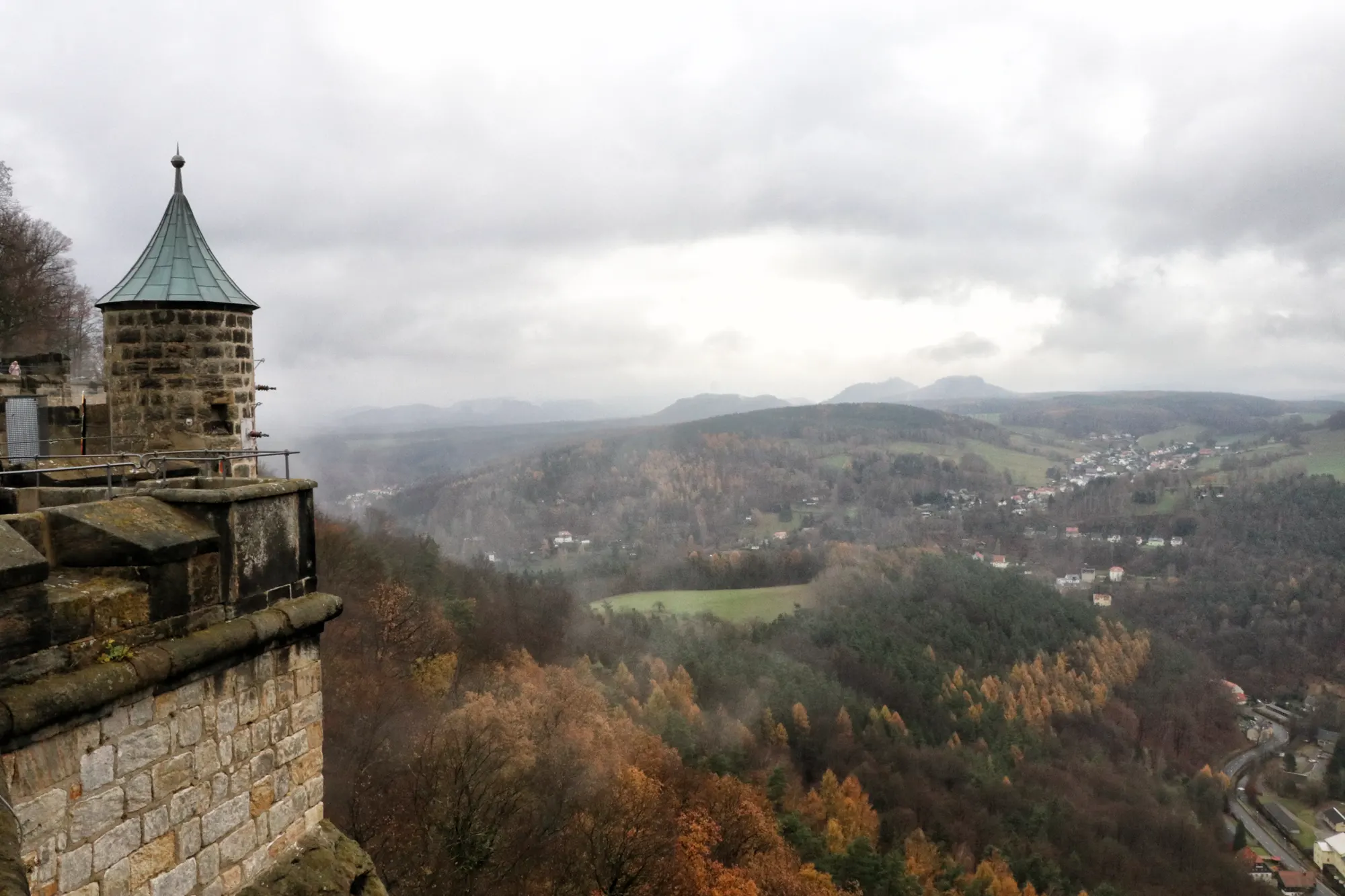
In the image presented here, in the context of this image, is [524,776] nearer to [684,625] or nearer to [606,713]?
[606,713]

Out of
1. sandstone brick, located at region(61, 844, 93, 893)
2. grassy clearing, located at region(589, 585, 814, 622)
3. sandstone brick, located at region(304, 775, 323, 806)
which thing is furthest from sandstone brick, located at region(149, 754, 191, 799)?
grassy clearing, located at region(589, 585, 814, 622)

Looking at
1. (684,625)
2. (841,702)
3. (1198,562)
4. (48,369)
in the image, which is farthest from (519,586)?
(1198,562)

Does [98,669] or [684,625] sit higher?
[98,669]

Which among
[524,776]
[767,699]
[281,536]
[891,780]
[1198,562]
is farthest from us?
[1198,562]

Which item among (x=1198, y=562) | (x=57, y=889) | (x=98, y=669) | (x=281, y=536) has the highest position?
(x=281, y=536)

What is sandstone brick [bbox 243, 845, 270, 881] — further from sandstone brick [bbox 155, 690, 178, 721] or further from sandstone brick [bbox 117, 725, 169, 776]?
sandstone brick [bbox 155, 690, 178, 721]

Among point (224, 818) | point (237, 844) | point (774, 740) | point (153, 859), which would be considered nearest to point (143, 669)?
point (153, 859)

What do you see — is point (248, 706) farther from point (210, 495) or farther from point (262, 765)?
point (210, 495)
